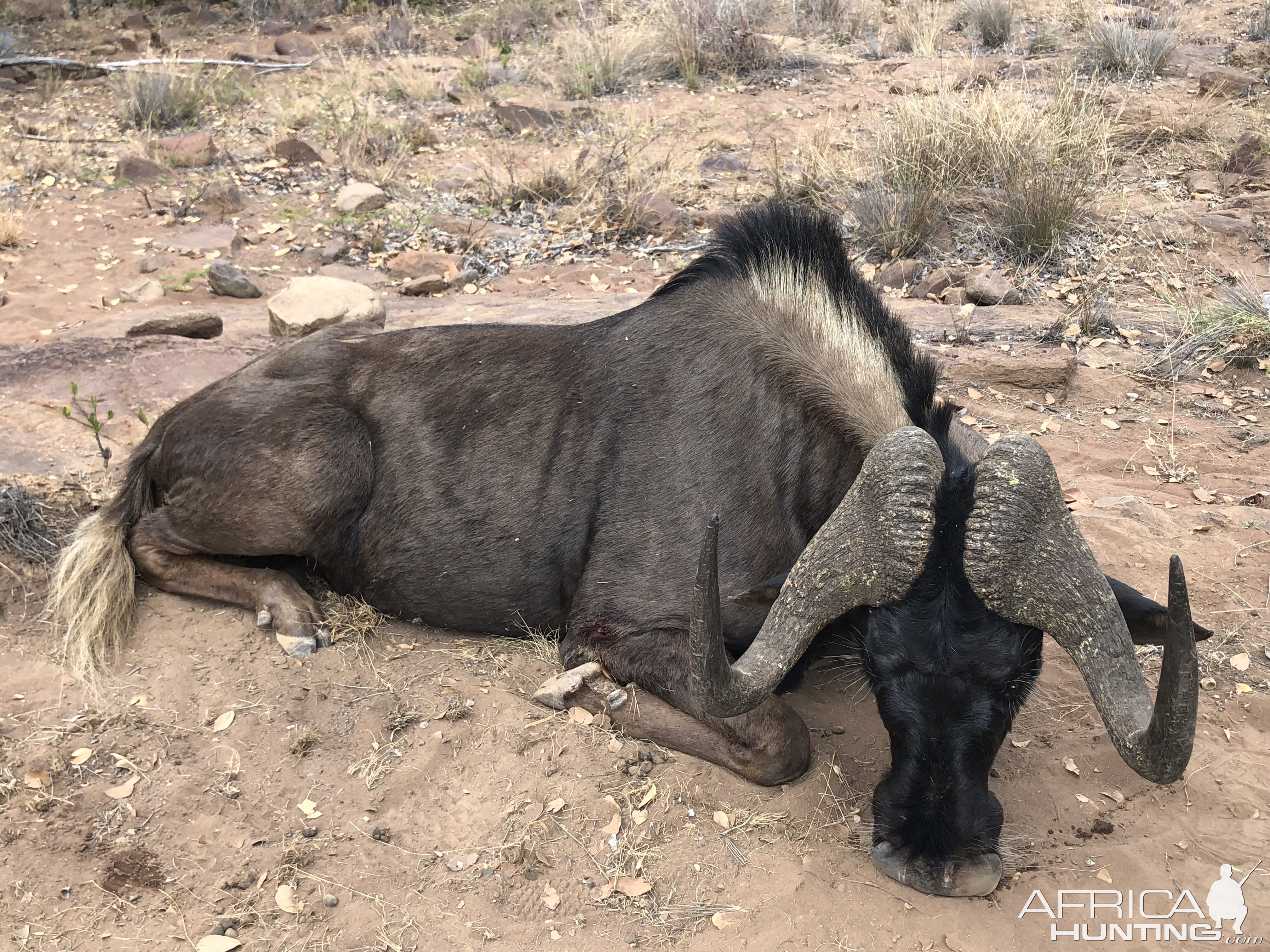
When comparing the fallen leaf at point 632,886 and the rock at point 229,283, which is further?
the rock at point 229,283

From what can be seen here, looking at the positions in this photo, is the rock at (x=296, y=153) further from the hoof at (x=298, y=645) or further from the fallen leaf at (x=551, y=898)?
the fallen leaf at (x=551, y=898)

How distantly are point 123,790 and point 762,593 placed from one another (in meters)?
2.21

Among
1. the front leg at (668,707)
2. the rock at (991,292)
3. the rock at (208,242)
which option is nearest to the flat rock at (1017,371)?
the rock at (991,292)

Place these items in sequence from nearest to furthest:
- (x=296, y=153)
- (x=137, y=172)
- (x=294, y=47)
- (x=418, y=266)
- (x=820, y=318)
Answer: (x=820, y=318) < (x=418, y=266) < (x=137, y=172) < (x=296, y=153) < (x=294, y=47)

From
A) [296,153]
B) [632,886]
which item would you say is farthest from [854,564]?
[296,153]

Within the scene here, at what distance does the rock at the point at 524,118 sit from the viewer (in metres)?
12.4

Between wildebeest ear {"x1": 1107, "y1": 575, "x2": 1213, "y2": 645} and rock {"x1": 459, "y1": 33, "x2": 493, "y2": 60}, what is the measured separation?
14.1m

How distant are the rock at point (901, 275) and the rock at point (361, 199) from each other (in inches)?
194

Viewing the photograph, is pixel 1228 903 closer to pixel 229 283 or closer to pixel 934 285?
pixel 934 285

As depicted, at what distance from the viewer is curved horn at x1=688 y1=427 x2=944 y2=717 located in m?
2.83

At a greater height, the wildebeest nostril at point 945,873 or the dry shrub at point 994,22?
the dry shrub at point 994,22

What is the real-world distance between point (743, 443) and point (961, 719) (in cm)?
139

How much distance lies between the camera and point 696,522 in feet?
12.9

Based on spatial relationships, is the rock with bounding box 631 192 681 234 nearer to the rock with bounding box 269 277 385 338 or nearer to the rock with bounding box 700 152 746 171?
the rock with bounding box 700 152 746 171
